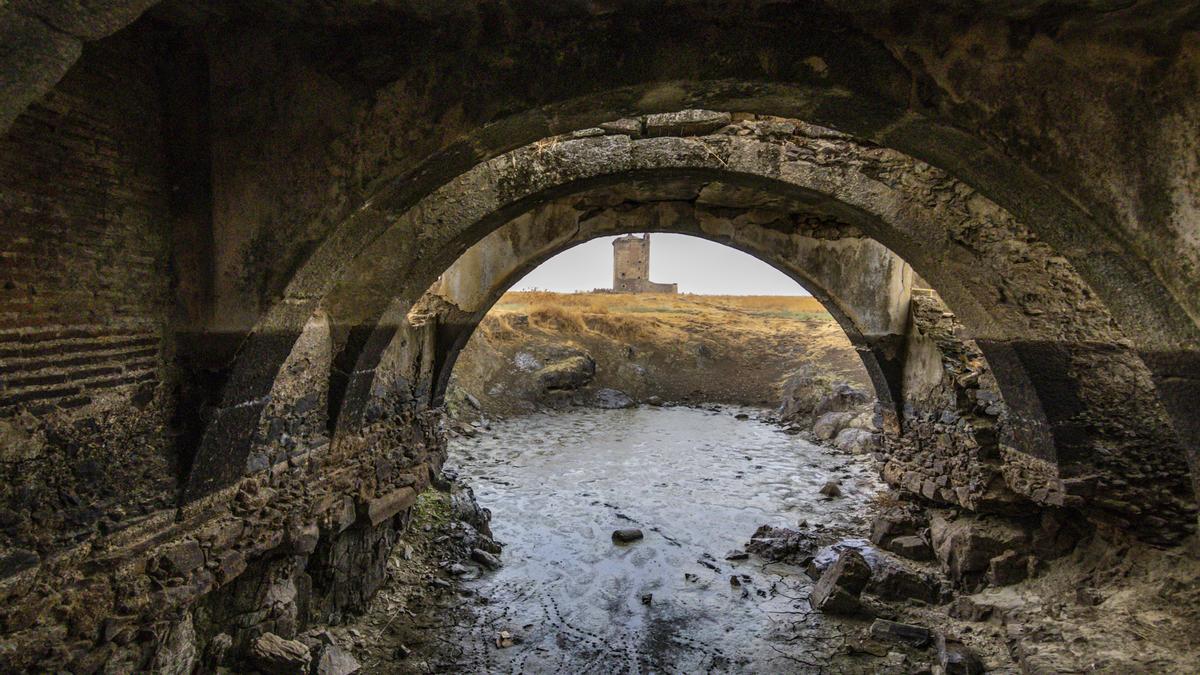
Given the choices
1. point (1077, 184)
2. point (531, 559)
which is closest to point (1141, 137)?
point (1077, 184)

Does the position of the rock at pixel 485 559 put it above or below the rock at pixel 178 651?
below

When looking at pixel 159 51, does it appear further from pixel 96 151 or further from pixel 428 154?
pixel 428 154

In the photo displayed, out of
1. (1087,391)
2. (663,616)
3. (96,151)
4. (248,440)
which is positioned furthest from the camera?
(663,616)

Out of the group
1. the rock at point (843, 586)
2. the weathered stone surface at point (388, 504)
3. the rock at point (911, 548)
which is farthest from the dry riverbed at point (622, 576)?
the rock at point (911, 548)

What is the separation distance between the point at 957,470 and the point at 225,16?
6393 mm

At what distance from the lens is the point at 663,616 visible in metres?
5.39

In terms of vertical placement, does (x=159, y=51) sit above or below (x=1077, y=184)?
above

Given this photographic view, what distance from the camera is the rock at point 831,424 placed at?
1212 centimetres

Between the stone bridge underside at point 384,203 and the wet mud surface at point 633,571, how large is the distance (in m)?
1.55

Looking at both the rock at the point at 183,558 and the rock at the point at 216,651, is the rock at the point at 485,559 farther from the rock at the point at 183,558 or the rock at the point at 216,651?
the rock at the point at 183,558

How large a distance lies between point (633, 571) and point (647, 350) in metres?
12.2

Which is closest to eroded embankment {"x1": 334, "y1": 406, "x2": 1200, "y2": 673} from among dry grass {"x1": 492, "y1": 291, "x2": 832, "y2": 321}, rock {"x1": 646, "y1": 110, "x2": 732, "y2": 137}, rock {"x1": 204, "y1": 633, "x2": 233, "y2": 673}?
rock {"x1": 204, "y1": 633, "x2": 233, "y2": 673}

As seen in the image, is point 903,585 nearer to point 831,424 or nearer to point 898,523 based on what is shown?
point 898,523

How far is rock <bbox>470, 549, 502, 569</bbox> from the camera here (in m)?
6.26
